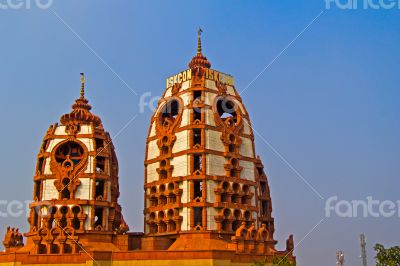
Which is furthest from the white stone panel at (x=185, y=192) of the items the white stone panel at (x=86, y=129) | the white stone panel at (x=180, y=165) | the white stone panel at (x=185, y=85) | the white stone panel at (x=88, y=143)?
the white stone panel at (x=86, y=129)

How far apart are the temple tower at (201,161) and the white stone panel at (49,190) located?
407 inches

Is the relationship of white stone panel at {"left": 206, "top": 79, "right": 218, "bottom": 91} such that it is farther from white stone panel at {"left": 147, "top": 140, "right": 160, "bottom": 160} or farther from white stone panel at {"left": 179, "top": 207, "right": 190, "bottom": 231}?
white stone panel at {"left": 179, "top": 207, "right": 190, "bottom": 231}

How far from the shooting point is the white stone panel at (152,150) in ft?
200

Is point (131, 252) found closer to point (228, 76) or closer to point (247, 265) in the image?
point (247, 265)

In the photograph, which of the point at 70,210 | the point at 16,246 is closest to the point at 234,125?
the point at 70,210

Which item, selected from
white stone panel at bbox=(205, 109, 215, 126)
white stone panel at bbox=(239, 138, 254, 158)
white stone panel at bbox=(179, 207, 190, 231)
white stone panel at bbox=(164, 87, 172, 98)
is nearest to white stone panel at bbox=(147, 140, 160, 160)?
white stone panel at bbox=(164, 87, 172, 98)

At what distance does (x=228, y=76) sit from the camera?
64.0 metres

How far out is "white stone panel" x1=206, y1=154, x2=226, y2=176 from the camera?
55.5 metres

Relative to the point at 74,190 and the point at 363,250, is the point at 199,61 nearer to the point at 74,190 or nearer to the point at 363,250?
the point at 74,190

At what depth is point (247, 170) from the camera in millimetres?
59312

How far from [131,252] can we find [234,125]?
18.4m

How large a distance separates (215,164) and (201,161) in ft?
5.55

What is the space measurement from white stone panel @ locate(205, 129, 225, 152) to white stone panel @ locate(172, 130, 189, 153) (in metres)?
2.24

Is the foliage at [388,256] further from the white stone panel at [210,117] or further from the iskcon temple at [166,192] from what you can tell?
the white stone panel at [210,117]
